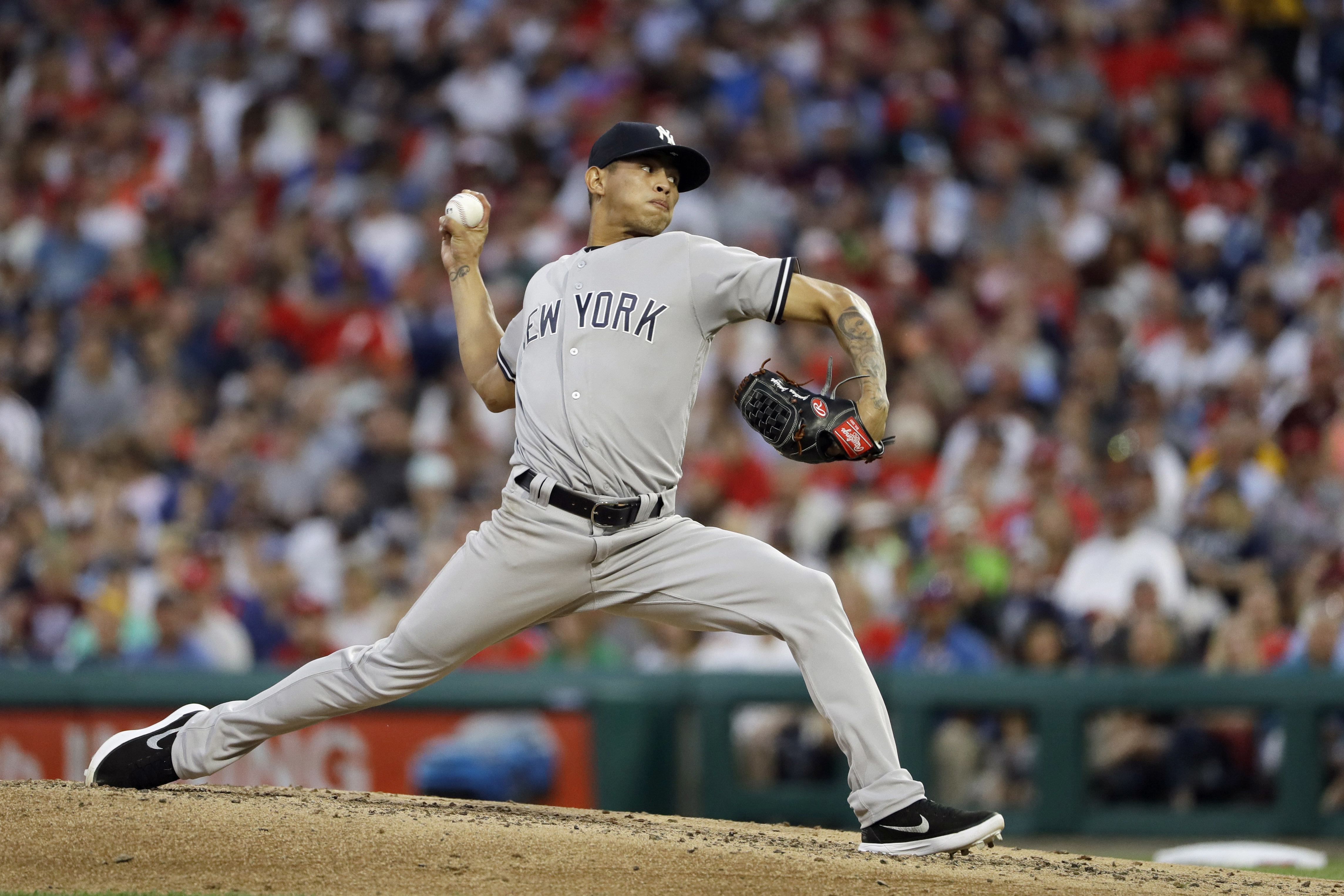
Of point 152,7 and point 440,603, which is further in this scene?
point 152,7

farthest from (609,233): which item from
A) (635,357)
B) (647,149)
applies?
(635,357)

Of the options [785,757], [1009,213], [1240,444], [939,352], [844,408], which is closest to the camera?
[844,408]

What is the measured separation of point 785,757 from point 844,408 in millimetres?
3815

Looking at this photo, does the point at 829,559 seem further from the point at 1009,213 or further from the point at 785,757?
the point at 1009,213

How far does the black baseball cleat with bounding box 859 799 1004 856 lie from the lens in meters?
4.01

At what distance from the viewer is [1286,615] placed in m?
7.38

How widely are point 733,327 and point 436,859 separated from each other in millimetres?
5816

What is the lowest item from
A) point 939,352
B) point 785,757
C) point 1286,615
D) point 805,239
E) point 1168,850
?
point 1168,850

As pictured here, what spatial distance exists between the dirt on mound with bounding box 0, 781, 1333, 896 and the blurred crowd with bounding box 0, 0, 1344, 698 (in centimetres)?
308

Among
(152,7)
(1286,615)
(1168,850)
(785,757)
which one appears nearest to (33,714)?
(785,757)

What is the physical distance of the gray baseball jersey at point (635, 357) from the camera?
4.00 meters

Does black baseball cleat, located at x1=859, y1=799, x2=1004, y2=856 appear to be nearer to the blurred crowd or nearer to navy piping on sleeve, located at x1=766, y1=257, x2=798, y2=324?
navy piping on sleeve, located at x1=766, y1=257, x2=798, y2=324

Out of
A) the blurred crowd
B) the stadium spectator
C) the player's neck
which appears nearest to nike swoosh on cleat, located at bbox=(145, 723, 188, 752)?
the player's neck

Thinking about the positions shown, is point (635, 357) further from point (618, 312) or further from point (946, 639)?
point (946, 639)
